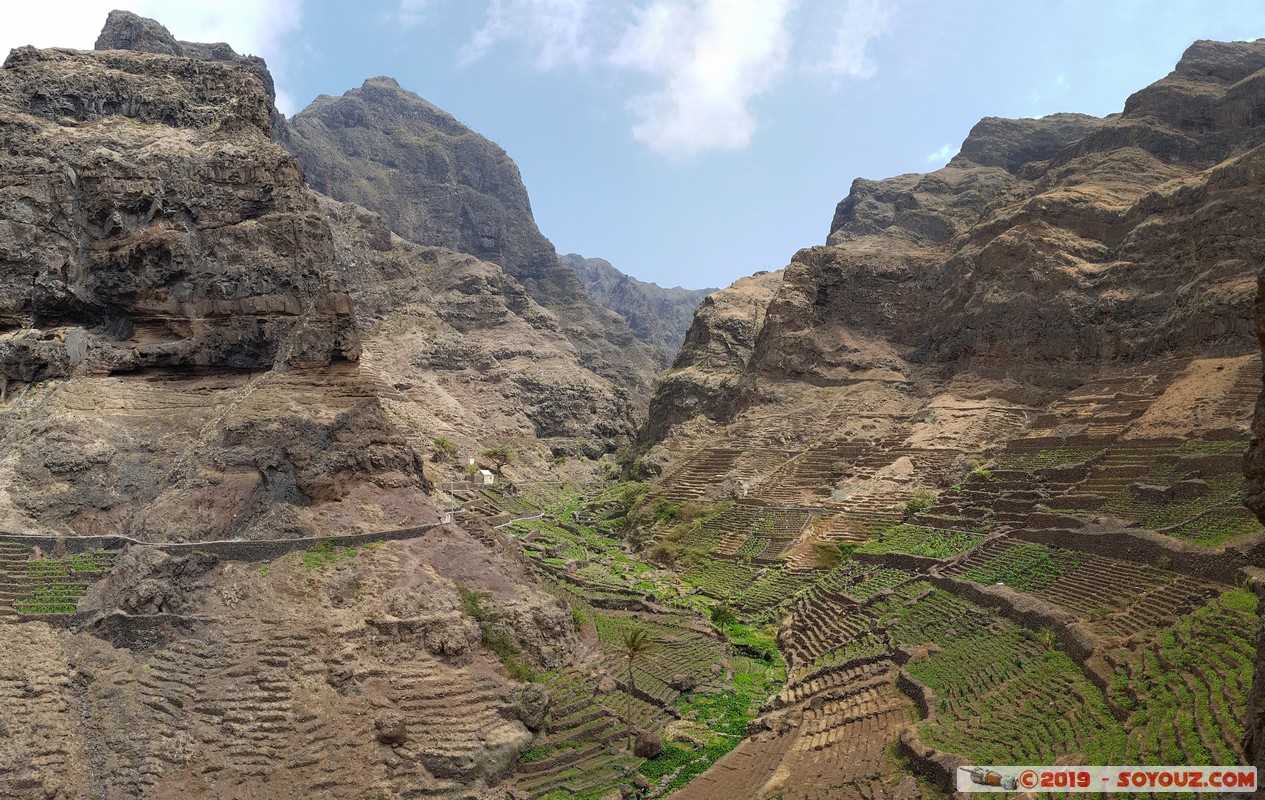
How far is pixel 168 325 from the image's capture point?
108 feet

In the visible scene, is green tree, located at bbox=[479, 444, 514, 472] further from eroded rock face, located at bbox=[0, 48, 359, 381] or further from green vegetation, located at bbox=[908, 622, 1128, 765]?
green vegetation, located at bbox=[908, 622, 1128, 765]

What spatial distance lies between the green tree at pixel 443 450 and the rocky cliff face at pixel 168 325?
100ft

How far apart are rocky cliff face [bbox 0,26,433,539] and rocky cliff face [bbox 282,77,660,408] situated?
91.2 metres

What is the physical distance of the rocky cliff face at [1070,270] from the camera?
53.4m

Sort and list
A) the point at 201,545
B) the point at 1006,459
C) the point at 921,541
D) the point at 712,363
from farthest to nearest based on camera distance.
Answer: the point at 712,363 < the point at 1006,459 < the point at 921,541 < the point at 201,545

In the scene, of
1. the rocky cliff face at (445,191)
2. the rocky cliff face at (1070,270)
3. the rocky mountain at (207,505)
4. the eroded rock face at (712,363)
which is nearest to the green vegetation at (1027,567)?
the rocky mountain at (207,505)

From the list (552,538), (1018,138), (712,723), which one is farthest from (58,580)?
(1018,138)

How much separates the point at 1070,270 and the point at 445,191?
377ft

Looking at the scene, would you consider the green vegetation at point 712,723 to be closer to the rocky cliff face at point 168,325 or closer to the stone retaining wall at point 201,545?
the rocky cliff face at point 168,325

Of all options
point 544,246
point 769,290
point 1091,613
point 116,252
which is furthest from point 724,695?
point 544,246

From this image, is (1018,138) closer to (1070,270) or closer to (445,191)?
(1070,270)

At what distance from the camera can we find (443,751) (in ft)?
68.3

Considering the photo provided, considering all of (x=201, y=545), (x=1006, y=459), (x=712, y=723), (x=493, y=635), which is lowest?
(x=712, y=723)

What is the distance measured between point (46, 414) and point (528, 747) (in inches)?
762
